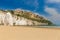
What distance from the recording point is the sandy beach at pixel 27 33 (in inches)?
93.7

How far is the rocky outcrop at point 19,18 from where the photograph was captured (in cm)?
238

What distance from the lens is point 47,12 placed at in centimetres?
236

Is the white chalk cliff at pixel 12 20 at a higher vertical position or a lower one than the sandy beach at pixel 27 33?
higher

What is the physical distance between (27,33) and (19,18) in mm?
164

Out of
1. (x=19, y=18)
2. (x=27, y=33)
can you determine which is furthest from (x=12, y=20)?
(x=27, y=33)

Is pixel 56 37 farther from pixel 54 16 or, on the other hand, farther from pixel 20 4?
pixel 20 4

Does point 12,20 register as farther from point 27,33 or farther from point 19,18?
point 27,33

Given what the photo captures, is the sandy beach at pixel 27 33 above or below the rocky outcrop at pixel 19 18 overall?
below

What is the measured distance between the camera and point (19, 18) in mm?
2396

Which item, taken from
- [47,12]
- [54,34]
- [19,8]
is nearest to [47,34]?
[54,34]

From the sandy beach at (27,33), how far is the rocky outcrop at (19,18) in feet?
0.16

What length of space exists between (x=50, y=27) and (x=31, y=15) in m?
0.22

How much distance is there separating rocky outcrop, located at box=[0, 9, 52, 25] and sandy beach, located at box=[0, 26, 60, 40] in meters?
0.05

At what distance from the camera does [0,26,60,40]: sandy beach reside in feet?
7.80
